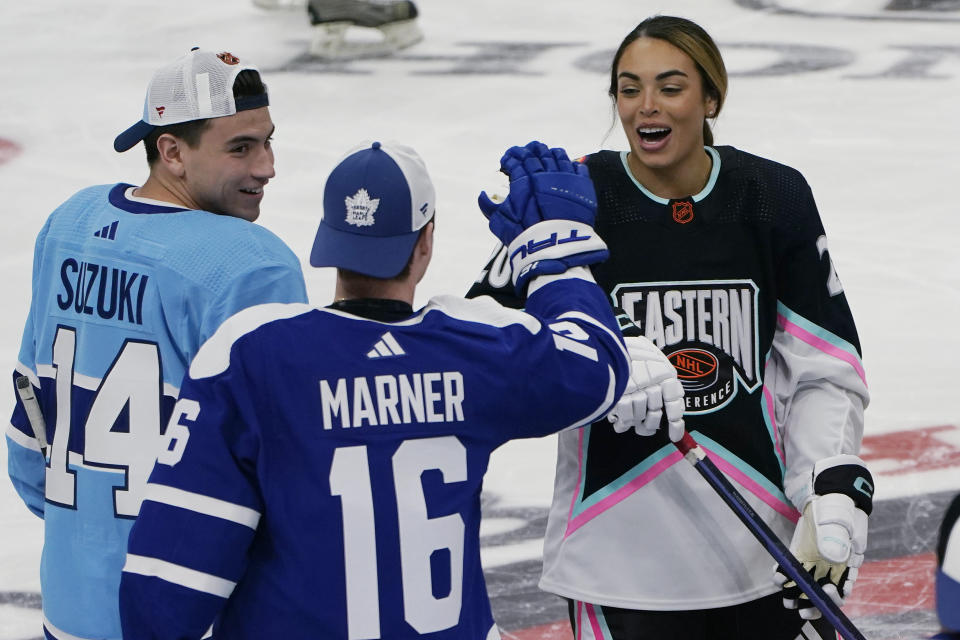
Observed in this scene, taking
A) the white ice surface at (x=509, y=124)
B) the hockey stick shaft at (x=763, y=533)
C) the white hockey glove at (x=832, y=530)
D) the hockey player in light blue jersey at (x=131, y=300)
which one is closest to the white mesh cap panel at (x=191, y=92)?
the hockey player in light blue jersey at (x=131, y=300)

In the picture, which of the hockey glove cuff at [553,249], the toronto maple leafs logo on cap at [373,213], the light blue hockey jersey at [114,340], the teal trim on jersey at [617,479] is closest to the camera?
the toronto maple leafs logo on cap at [373,213]

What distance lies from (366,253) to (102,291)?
627 millimetres

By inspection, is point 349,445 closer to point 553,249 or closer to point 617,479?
point 553,249

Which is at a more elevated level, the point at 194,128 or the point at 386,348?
the point at 194,128

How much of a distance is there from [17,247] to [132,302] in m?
5.23

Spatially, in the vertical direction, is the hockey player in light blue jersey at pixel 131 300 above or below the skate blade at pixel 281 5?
above

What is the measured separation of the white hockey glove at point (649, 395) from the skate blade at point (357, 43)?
26.5 feet

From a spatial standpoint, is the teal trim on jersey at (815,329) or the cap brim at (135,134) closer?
the cap brim at (135,134)

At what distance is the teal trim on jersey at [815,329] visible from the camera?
111 inches

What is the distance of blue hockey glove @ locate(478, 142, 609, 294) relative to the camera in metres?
2.34

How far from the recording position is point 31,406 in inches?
105

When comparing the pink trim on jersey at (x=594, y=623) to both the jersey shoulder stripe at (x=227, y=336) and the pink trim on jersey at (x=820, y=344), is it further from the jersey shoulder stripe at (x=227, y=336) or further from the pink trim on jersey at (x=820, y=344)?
the jersey shoulder stripe at (x=227, y=336)

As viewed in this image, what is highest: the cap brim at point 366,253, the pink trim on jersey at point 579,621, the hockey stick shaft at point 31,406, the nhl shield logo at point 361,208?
the nhl shield logo at point 361,208

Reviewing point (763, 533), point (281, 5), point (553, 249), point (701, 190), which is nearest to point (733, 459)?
point (763, 533)
